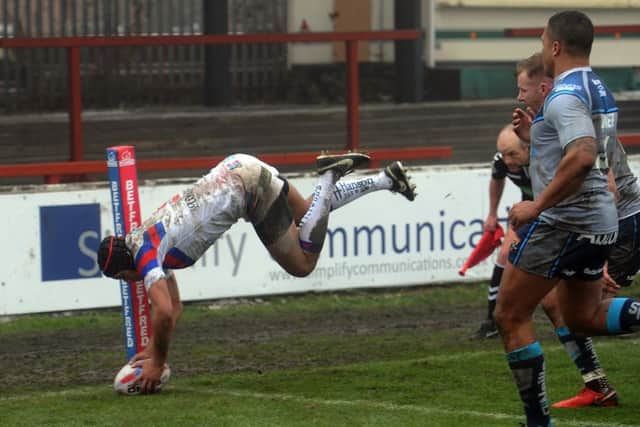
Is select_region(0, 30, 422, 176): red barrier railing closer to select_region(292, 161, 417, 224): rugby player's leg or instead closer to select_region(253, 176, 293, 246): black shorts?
select_region(292, 161, 417, 224): rugby player's leg

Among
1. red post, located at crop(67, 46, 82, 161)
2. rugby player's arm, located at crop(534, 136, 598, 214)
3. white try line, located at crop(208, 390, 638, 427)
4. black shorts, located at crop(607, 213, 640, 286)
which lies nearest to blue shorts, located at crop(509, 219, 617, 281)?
rugby player's arm, located at crop(534, 136, 598, 214)

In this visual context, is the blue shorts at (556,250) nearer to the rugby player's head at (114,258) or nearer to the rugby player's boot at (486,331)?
the rugby player's head at (114,258)

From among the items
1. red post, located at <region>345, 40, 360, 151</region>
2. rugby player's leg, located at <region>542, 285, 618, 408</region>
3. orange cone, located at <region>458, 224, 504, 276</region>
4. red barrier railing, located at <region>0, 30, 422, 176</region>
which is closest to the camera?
rugby player's leg, located at <region>542, 285, 618, 408</region>

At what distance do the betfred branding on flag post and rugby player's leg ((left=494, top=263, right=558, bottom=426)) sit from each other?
113 inches

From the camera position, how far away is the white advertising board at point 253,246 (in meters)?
11.5

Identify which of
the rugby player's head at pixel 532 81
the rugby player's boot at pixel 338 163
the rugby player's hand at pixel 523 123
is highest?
the rugby player's head at pixel 532 81

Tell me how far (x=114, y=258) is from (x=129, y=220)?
74cm

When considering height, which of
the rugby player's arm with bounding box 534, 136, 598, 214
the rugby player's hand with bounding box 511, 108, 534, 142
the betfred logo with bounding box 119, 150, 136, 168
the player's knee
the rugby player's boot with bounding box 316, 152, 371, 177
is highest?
the rugby player's hand with bounding box 511, 108, 534, 142

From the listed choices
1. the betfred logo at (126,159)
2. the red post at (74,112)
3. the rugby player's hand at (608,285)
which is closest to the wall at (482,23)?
the red post at (74,112)

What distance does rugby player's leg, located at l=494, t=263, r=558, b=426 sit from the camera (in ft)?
22.7

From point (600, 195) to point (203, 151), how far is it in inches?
244

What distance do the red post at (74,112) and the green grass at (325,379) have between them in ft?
4.66

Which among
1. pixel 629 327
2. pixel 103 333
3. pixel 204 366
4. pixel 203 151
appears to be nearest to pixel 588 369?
pixel 629 327

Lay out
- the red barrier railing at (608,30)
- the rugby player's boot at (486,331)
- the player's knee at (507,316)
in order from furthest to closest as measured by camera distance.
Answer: the red barrier railing at (608,30) < the rugby player's boot at (486,331) < the player's knee at (507,316)
